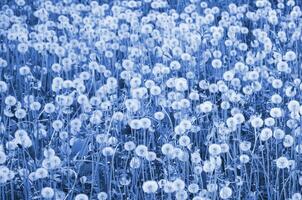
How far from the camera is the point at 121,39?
425 centimetres

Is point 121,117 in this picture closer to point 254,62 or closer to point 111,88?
point 111,88

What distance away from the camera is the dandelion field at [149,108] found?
2629 mm

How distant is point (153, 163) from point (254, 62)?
1.23 meters

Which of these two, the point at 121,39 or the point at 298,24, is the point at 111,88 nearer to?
the point at 121,39

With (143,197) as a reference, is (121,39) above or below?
above

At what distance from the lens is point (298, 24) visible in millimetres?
4516

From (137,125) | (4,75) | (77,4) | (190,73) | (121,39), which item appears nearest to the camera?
(137,125)

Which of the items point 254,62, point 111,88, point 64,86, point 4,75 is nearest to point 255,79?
point 254,62

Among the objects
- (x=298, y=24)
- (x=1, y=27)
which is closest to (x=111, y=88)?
(x=1, y=27)

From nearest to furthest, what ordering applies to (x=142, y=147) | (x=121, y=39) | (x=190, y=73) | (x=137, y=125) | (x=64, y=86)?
(x=142, y=147) < (x=137, y=125) < (x=64, y=86) < (x=190, y=73) < (x=121, y=39)

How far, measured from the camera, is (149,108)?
11.2ft

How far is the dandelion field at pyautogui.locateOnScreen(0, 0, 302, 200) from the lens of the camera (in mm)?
2629

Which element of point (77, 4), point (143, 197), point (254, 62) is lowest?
point (143, 197)

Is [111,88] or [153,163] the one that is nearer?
[153,163]
